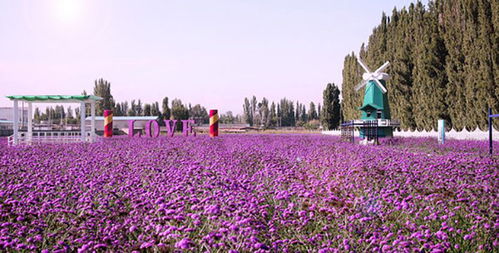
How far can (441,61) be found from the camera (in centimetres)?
3178

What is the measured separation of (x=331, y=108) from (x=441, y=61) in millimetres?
34990

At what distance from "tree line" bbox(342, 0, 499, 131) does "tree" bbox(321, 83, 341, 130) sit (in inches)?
927

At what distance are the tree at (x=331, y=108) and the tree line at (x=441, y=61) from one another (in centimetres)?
2354

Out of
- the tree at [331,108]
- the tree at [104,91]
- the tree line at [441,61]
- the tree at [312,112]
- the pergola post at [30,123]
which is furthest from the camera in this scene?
the tree at [312,112]

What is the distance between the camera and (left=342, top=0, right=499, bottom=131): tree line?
26141 millimetres

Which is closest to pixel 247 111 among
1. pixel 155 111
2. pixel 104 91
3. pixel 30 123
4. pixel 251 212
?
pixel 155 111

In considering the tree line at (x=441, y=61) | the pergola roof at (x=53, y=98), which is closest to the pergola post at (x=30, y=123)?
the pergola roof at (x=53, y=98)

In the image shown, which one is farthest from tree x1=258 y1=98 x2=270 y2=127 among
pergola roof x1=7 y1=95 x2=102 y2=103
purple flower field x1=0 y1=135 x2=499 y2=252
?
purple flower field x1=0 y1=135 x2=499 y2=252

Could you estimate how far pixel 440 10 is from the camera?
3256 centimetres

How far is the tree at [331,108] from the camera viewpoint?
66438 millimetres

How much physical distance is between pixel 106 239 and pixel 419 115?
32758mm

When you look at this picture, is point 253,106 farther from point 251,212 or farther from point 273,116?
point 251,212

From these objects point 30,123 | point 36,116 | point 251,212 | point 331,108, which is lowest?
point 251,212

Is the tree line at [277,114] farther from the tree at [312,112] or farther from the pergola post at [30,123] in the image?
the pergola post at [30,123]
